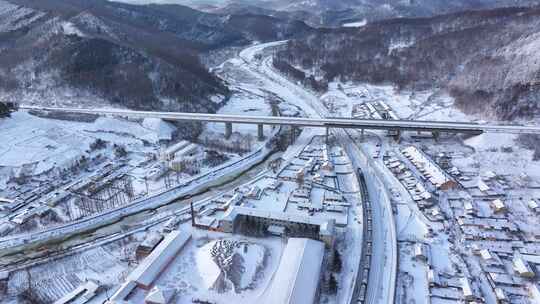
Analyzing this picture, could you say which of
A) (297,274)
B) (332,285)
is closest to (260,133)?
(332,285)

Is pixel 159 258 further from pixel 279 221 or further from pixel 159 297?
pixel 279 221

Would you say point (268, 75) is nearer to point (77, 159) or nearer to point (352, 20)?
point (77, 159)

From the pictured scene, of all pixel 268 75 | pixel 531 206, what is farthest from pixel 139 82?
pixel 531 206

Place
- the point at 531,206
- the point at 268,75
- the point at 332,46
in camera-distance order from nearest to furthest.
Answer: the point at 531,206 < the point at 268,75 < the point at 332,46

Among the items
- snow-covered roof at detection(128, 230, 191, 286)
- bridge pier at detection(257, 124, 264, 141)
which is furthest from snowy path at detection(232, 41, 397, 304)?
snow-covered roof at detection(128, 230, 191, 286)

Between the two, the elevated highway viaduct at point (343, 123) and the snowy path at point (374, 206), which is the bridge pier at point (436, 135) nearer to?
the elevated highway viaduct at point (343, 123)

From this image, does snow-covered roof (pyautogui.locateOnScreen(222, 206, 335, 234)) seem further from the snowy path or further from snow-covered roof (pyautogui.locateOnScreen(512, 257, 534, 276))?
snow-covered roof (pyautogui.locateOnScreen(512, 257, 534, 276))
